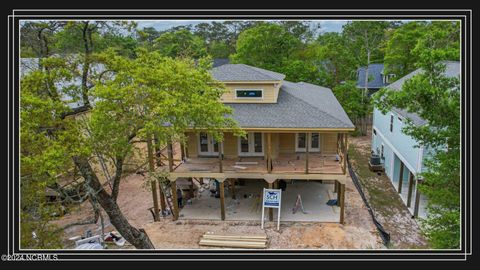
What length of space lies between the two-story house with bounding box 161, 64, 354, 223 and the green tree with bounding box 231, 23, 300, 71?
37.1 ft

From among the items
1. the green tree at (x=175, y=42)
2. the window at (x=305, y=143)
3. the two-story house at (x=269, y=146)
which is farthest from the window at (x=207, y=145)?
the green tree at (x=175, y=42)

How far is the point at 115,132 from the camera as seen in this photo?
1169 cm

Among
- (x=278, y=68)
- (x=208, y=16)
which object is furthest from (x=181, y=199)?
(x=278, y=68)

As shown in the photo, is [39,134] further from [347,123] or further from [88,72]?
[347,123]

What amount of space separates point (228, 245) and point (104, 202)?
212 inches

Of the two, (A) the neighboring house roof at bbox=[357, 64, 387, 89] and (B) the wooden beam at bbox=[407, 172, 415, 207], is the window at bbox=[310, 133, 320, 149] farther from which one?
(A) the neighboring house roof at bbox=[357, 64, 387, 89]

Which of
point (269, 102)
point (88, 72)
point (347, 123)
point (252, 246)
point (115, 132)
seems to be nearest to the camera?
point (115, 132)

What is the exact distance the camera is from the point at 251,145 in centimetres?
1864

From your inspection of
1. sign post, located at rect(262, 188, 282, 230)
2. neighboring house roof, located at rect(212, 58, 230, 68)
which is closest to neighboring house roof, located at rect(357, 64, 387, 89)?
neighboring house roof, located at rect(212, 58, 230, 68)

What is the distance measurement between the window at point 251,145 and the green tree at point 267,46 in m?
14.0

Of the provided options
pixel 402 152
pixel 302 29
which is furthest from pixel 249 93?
pixel 302 29

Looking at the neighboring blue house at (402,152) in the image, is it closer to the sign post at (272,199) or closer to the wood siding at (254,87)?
the sign post at (272,199)

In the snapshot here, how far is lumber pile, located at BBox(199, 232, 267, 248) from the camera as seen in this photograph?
47.7 ft

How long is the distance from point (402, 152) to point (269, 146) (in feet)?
27.6
